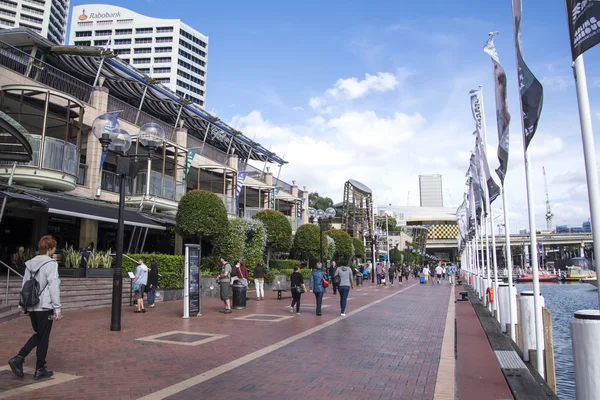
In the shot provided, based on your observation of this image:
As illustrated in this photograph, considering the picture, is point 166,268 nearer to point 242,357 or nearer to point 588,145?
point 242,357

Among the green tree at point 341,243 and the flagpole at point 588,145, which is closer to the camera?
the flagpole at point 588,145

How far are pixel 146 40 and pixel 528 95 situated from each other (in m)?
117

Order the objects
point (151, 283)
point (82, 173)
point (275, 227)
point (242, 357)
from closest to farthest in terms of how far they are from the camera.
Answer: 1. point (242, 357)
2. point (151, 283)
3. point (82, 173)
4. point (275, 227)

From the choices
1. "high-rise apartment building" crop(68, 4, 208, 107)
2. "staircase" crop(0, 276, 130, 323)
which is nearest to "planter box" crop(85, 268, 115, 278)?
"staircase" crop(0, 276, 130, 323)

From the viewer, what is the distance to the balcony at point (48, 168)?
16484mm

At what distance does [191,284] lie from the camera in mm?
12828

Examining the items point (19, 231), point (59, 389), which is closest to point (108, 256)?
point (19, 231)

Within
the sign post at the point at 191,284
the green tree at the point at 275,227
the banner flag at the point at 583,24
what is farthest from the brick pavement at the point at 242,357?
the green tree at the point at 275,227

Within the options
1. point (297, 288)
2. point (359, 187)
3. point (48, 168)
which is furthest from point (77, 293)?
point (359, 187)

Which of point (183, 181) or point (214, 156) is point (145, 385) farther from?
point (214, 156)

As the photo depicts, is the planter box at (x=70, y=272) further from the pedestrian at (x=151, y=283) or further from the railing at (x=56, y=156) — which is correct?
the railing at (x=56, y=156)

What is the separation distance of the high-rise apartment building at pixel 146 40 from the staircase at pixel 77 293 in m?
96.6

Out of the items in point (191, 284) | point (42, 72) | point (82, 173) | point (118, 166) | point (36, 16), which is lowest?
point (191, 284)

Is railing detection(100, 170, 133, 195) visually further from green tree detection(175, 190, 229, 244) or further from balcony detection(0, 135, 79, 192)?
green tree detection(175, 190, 229, 244)
